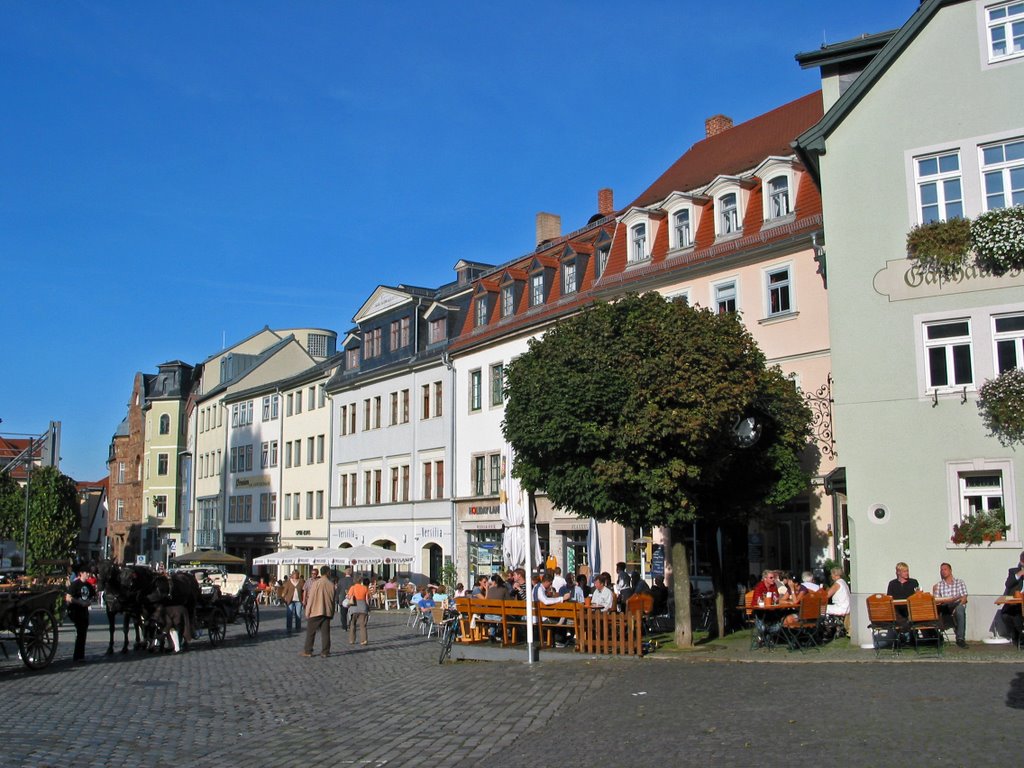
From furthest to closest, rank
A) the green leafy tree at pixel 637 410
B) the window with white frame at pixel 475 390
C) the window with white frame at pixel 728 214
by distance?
the window with white frame at pixel 475 390
the window with white frame at pixel 728 214
the green leafy tree at pixel 637 410

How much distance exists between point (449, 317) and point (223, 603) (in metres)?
21.3

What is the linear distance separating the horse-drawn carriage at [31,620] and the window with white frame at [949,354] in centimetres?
1544

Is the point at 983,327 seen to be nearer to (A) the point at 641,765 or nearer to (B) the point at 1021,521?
(B) the point at 1021,521

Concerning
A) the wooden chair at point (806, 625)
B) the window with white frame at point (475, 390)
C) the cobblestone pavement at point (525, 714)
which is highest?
the window with white frame at point (475, 390)

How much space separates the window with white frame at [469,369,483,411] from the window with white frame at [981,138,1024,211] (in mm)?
24027

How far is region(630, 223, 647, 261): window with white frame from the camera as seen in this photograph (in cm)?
3253

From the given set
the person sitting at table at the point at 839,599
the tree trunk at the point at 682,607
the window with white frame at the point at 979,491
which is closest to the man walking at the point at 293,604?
the tree trunk at the point at 682,607

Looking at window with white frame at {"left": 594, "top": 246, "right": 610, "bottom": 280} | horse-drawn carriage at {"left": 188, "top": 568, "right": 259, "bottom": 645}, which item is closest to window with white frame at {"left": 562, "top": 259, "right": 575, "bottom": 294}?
window with white frame at {"left": 594, "top": 246, "right": 610, "bottom": 280}

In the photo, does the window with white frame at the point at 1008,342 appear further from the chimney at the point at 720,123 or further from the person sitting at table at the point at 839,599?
the chimney at the point at 720,123

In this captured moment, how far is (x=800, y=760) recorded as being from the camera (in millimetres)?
9250

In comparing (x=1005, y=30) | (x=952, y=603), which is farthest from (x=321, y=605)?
(x=1005, y=30)

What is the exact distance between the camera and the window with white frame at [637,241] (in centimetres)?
3253

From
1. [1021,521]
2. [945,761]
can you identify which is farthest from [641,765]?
[1021,521]

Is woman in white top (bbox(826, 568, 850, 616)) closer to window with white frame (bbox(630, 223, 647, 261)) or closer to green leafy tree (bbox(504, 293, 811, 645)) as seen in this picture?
green leafy tree (bbox(504, 293, 811, 645))
